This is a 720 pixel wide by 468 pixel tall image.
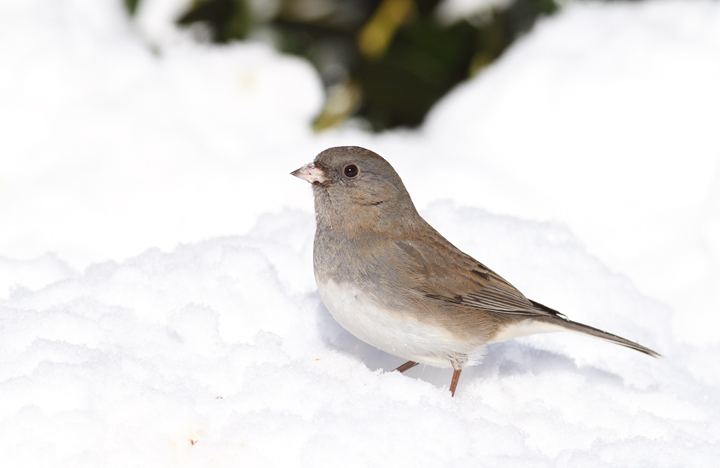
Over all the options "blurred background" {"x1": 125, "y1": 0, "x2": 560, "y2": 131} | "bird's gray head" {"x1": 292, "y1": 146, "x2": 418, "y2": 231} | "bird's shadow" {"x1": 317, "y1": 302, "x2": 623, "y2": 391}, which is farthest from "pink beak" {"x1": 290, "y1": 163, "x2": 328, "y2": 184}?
"blurred background" {"x1": 125, "y1": 0, "x2": 560, "y2": 131}

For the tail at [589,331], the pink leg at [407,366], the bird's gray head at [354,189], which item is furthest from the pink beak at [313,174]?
the tail at [589,331]

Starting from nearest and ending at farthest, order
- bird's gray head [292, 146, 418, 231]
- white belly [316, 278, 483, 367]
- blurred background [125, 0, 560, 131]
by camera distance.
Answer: white belly [316, 278, 483, 367], bird's gray head [292, 146, 418, 231], blurred background [125, 0, 560, 131]

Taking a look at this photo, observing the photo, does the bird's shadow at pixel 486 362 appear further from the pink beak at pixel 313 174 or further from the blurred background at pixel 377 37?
the blurred background at pixel 377 37

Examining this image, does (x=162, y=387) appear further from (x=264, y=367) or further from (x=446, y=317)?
(x=446, y=317)

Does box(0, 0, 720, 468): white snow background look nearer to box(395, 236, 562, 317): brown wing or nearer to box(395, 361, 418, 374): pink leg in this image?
box(395, 361, 418, 374): pink leg

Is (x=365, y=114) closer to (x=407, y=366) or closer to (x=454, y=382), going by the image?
(x=407, y=366)

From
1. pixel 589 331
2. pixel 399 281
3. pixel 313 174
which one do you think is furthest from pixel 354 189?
pixel 589 331
